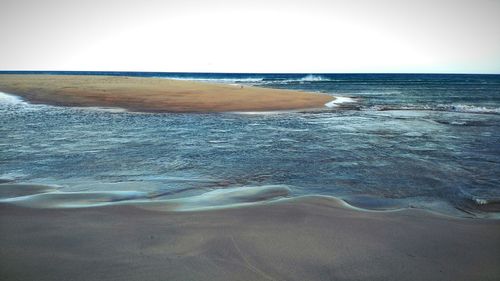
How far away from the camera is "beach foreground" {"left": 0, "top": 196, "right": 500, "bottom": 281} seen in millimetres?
2969

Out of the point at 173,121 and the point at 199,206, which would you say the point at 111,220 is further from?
the point at 173,121

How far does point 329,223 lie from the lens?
4008 millimetres

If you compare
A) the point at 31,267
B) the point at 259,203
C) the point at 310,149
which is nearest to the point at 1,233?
the point at 31,267

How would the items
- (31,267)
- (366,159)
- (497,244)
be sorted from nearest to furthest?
(31,267) → (497,244) → (366,159)

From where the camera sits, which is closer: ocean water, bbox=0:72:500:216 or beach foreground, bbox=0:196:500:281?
beach foreground, bbox=0:196:500:281

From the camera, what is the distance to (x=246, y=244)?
137 inches

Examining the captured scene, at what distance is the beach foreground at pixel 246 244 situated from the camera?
2.97 m

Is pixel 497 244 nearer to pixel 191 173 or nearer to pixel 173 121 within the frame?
pixel 191 173

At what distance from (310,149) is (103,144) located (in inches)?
222

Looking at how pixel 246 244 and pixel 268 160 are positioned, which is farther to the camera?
pixel 268 160

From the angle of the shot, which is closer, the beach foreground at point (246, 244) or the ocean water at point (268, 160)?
the beach foreground at point (246, 244)

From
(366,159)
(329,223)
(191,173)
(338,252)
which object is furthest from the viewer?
(366,159)

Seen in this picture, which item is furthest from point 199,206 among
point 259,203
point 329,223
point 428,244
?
point 428,244

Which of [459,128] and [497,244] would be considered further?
[459,128]
